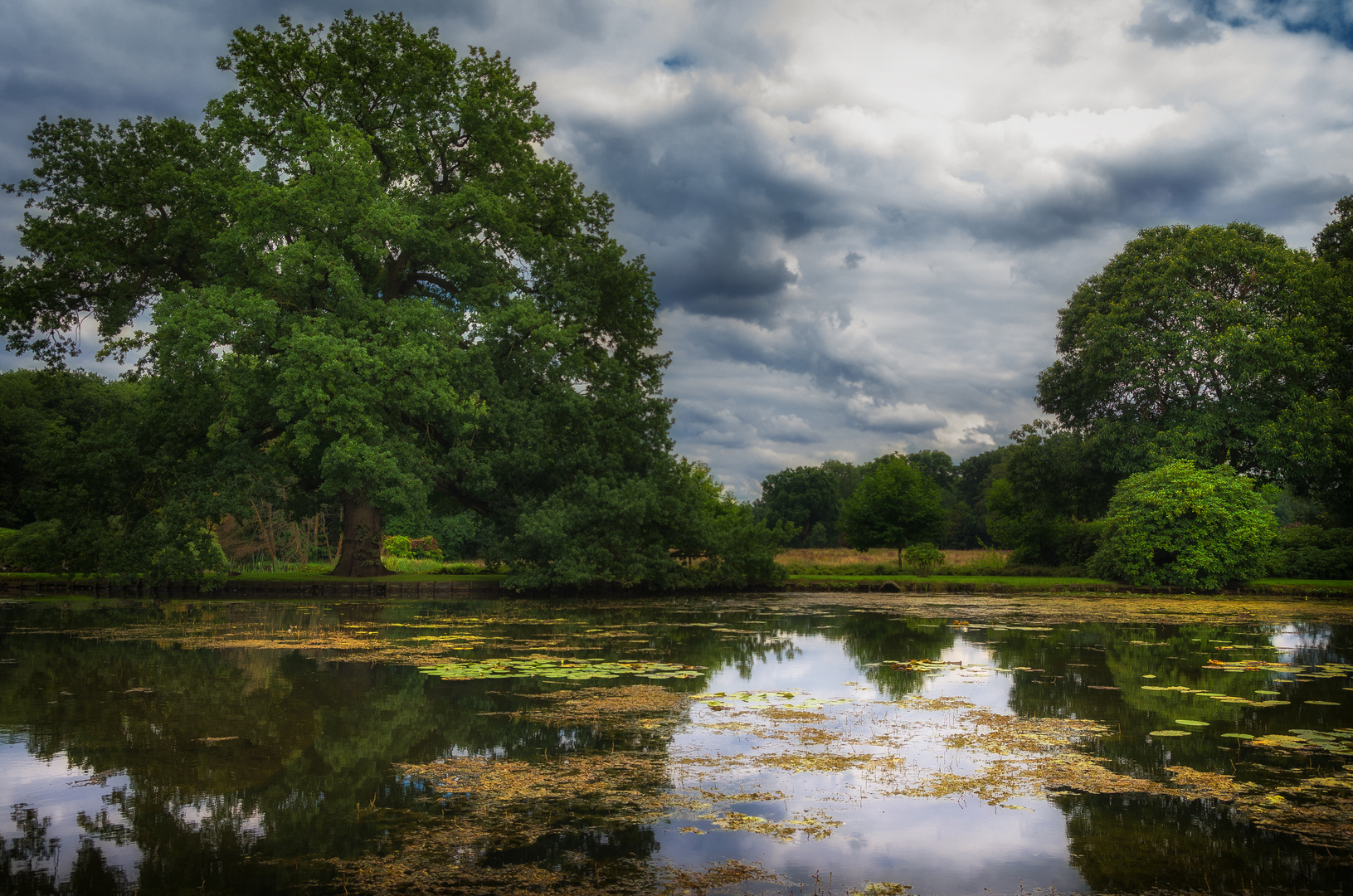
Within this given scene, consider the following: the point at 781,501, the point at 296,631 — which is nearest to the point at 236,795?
the point at 296,631

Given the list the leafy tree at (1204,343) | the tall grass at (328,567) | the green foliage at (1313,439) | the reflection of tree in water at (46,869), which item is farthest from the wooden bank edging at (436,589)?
the reflection of tree in water at (46,869)

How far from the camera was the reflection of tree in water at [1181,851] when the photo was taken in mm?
3939

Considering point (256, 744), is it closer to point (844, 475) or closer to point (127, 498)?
point (127, 498)

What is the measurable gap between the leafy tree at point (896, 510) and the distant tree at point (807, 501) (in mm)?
43965

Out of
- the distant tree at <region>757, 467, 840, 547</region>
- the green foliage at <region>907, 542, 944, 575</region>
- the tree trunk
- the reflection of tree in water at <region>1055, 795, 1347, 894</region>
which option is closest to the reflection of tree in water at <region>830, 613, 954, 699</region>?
the reflection of tree in water at <region>1055, 795, 1347, 894</region>

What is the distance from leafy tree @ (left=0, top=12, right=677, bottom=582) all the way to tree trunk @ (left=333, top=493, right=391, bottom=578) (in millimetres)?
74

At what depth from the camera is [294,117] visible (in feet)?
73.2

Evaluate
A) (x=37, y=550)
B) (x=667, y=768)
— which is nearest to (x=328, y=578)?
(x=37, y=550)

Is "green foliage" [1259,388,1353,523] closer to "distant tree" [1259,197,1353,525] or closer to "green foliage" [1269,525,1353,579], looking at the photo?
"distant tree" [1259,197,1353,525]

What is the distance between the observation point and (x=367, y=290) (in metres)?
24.0

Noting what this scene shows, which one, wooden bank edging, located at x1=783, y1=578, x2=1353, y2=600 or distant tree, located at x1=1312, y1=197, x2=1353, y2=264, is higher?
distant tree, located at x1=1312, y1=197, x2=1353, y2=264

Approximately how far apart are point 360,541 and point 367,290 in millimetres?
7409

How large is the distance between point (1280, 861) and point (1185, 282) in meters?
32.7

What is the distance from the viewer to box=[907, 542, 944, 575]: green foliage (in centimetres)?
3195
